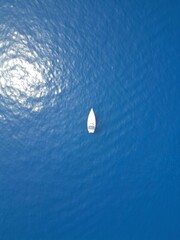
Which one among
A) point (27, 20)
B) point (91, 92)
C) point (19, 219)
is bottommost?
point (19, 219)

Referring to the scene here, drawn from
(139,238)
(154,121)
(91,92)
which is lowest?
(139,238)

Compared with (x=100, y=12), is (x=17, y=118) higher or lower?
lower

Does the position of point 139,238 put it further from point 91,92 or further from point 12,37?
point 12,37

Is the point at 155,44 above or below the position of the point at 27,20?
below

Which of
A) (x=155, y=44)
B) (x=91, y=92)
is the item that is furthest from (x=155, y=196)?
(x=155, y=44)

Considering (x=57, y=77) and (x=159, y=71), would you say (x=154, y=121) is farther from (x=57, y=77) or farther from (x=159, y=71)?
(x=57, y=77)

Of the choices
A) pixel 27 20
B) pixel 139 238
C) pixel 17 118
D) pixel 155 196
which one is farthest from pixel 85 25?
pixel 139 238
